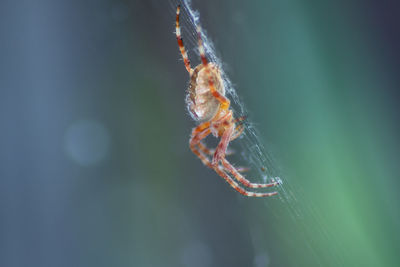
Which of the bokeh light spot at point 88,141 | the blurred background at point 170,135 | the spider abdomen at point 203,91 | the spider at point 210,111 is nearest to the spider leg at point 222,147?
the spider at point 210,111

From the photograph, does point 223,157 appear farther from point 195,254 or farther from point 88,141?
point 88,141

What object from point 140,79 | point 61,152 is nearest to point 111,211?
point 61,152

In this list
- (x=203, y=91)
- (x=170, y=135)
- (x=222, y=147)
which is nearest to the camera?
(x=203, y=91)

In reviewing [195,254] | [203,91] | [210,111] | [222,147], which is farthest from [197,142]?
[195,254]

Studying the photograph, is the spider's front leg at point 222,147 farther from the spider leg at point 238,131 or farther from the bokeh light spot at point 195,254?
the bokeh light spot at point 195,254

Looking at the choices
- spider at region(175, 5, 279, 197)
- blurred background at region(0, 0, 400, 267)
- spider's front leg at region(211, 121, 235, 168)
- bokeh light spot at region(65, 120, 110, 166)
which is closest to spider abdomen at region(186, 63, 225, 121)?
spider at region(175, 5, 279, 197)

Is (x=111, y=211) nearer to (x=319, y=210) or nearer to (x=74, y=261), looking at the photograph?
(x=74, y=261)

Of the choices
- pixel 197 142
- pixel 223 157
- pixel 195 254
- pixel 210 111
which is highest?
pixel 210 111

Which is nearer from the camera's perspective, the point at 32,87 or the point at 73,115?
the point at 32,87
